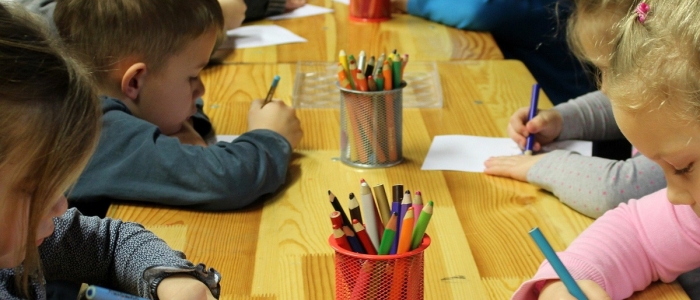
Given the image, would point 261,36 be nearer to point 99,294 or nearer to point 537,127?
point 537,127

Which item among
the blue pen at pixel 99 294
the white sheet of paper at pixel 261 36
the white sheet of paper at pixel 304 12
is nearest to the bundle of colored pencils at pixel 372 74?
the blue pen at pixel 99 294

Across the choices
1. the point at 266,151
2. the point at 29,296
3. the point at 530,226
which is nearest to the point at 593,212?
the point at 530,226

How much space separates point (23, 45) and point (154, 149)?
1.74 feet

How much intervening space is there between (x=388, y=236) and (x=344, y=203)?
0.41m

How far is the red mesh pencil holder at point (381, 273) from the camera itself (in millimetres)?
936

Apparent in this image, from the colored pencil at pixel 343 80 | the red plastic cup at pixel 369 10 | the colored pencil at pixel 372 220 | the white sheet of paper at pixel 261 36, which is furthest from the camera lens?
the red plastic cup at pixel 369 10

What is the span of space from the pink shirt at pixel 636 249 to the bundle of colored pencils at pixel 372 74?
0.40 m

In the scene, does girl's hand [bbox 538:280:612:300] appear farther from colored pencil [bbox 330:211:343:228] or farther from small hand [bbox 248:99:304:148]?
small hand [bbox 248:99:304:148]

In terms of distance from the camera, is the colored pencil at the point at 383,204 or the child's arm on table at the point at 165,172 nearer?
the colored pencil at the point at 383,204

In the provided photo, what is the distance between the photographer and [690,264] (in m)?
1.15

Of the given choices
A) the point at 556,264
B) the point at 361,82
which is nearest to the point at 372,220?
the point at 556,264

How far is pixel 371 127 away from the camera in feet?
4.69

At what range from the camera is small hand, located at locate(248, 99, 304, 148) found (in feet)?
4.98

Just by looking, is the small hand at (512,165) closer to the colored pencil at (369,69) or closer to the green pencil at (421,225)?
the colored pencil at (369,69)
